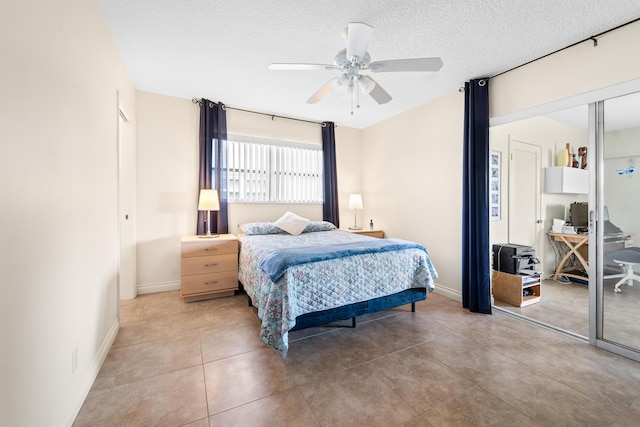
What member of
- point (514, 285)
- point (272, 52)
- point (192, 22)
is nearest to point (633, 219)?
point (514, 285)

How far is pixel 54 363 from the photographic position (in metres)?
1.30

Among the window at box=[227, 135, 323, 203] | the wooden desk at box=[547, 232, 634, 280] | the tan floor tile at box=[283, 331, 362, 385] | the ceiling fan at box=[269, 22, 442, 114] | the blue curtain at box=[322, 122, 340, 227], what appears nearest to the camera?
the ceiling fan at box=[269, 22, 442, 114]

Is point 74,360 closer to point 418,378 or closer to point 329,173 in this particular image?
point 418,378

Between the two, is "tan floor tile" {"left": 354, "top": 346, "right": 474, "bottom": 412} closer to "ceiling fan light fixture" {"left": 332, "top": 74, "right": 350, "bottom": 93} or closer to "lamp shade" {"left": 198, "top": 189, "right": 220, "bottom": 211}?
"ceiling fan light fixture" {"left": 332, "top": 74, "right": 350, "bottom": 93}

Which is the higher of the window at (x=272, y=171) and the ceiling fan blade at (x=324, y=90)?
the ceiling fan blade at (x=324, y=90)

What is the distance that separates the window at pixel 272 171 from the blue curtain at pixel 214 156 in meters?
0.15

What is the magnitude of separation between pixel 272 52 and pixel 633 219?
11.5 feet

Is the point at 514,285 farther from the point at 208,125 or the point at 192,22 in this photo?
the point at 208,125

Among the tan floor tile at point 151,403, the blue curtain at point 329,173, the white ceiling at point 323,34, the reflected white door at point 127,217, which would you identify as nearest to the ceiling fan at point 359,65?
the white ceiling at point 323,34

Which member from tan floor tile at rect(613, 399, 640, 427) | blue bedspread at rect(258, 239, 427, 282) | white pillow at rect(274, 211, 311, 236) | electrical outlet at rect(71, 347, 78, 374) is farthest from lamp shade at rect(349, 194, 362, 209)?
electrical outlet at rect(71, 347, 78, 374)

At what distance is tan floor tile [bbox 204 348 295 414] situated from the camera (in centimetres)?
162

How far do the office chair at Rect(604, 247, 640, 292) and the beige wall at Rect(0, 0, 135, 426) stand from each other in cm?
391

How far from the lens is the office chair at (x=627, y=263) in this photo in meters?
2.17

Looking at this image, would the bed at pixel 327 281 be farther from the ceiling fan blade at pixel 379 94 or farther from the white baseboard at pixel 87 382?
the ceiling fan blade at pixel 379 94
